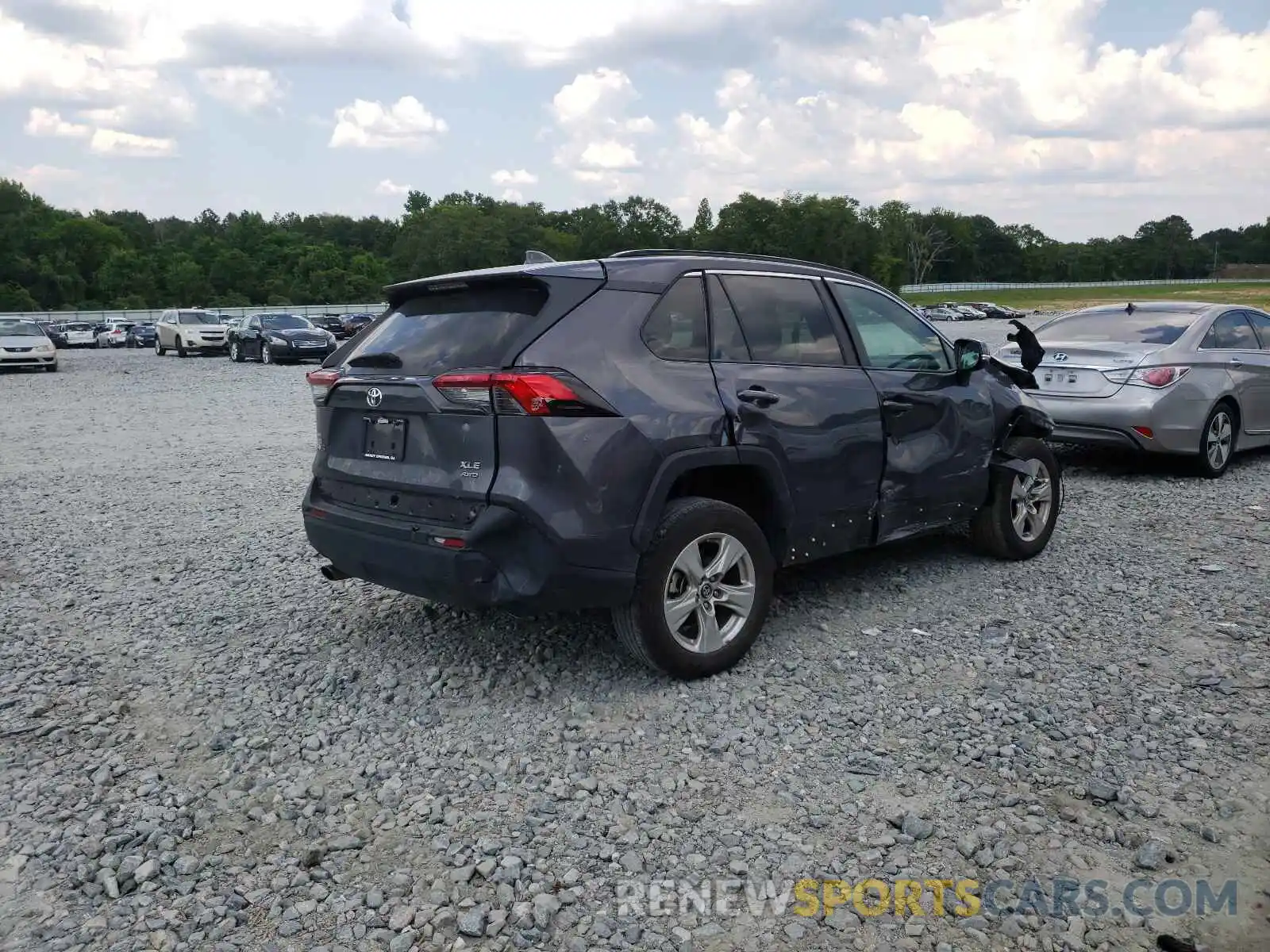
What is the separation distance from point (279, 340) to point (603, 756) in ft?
87.5

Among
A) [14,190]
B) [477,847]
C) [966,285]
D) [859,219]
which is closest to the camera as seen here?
[477,847]

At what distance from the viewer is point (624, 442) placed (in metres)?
4.17

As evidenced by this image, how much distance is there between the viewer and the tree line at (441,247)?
3927 inches

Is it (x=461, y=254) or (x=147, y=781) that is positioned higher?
(x=461, y=254)

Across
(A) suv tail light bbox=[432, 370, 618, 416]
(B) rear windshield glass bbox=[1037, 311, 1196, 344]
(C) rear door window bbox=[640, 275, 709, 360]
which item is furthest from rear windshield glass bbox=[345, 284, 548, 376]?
(B) rear windshield glass bbox=[1037, 311, 1196, 344]

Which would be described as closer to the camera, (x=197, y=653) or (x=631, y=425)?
(x=631, y=425)

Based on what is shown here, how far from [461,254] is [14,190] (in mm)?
48957

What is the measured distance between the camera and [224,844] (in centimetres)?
336

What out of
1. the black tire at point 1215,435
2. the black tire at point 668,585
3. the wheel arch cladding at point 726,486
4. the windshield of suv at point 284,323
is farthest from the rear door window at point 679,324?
the windshield of suv at point 284,323

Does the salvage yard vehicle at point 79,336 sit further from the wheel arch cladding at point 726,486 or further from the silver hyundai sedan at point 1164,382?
the wheel arch cladding at point 726,486

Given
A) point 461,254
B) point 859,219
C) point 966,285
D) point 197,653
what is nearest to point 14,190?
point 461,254

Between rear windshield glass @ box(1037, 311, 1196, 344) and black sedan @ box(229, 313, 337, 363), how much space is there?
22.3 m

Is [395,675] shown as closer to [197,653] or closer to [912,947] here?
[197,653]

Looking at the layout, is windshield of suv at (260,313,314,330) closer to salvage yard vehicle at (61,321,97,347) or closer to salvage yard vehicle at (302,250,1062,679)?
salvage yard vehicle at (302,250,1062,679)
